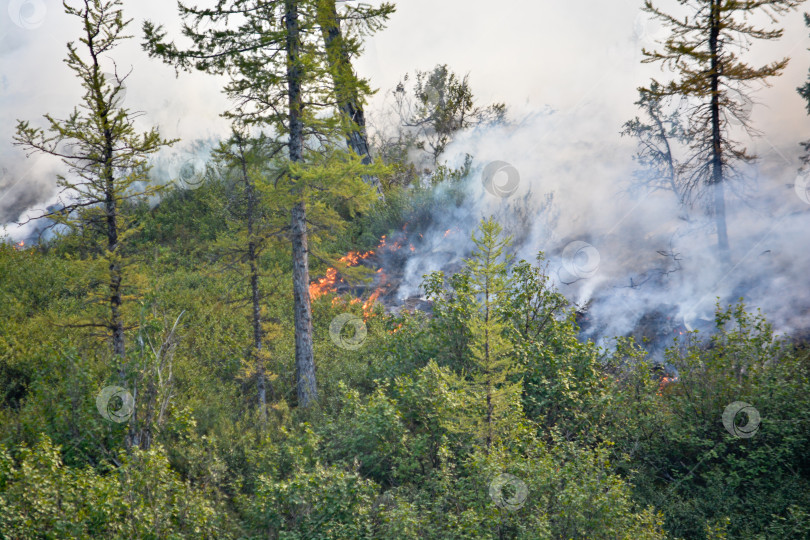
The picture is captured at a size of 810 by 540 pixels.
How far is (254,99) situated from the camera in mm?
10188

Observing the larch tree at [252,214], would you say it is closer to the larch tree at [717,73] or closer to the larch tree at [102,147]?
the larch tree at [102,147]

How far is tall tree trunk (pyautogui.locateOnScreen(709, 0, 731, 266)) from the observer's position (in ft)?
44.2

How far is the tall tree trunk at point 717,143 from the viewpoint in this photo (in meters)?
13.5

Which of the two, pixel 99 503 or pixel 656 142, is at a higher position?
pixel 656 142

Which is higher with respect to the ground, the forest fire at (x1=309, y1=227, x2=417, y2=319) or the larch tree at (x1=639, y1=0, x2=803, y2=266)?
the larch tree at (x1=639, y1=0, x2=803, y2=266)

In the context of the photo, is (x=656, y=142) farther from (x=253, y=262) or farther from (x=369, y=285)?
(x=253, y=262)

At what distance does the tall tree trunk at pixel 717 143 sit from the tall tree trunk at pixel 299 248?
37.2 ft

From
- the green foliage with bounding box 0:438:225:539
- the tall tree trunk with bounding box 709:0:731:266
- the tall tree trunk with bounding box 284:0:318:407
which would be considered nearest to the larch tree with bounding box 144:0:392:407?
the tall tree trunk with bounding box 284:0:318:407

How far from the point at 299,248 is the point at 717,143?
1202 centimetres

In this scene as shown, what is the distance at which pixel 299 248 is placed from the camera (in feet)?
34.4

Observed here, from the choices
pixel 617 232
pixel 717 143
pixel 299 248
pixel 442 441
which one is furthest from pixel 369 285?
pixel 717 143

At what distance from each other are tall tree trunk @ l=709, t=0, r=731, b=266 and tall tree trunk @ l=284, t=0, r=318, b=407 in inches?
447

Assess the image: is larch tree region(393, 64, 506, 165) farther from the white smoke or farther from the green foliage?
the green foliage

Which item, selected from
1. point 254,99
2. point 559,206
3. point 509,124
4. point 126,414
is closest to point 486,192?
point 559,206
